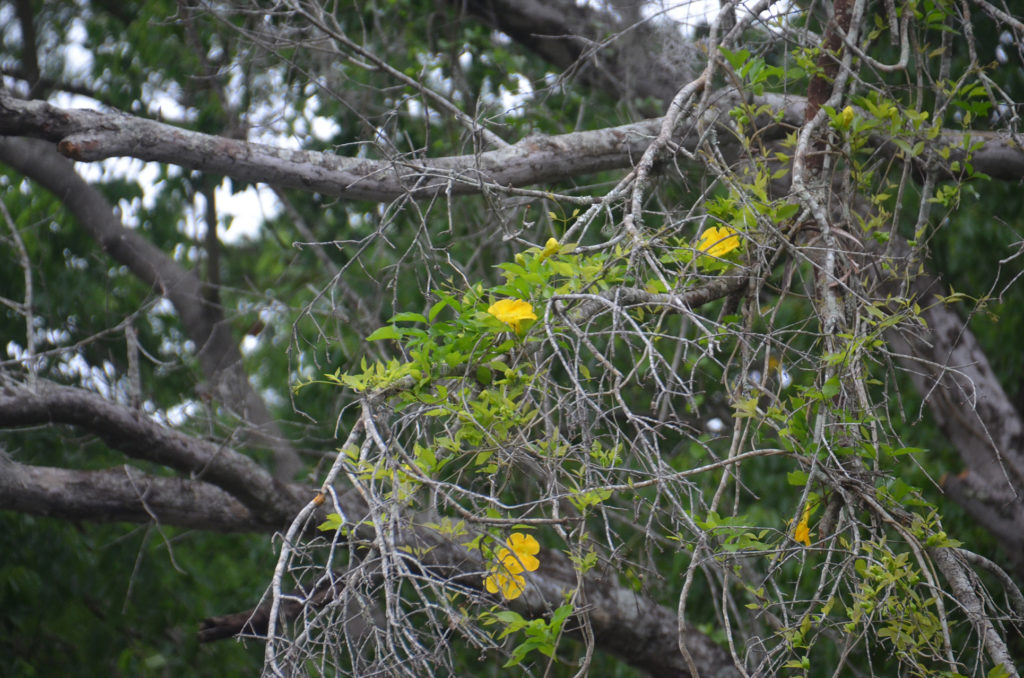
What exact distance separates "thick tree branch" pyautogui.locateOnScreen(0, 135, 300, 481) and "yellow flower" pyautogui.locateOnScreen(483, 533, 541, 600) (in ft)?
7.54

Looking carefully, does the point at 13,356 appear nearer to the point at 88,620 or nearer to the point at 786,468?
the point at 88,620

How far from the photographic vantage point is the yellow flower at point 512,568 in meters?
1.47

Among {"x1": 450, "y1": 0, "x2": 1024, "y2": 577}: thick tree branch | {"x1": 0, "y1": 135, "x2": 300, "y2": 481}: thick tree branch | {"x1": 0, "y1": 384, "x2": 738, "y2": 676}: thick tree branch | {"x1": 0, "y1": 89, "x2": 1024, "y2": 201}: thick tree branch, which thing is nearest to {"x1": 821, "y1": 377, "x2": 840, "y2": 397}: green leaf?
{"x1": 0, "y1": 89, "x2": 1024, "y2": 201}: thick tree branch

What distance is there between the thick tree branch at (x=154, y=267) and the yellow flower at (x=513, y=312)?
99.9 inches

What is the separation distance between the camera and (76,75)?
432 centimetres

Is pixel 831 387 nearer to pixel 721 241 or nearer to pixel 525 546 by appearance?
pixel 721 241

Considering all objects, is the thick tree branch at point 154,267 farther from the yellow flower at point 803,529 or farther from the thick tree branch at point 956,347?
the yellow flower at point 803,529

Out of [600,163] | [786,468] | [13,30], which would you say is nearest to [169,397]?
[13,30]

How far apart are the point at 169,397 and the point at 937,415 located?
3.22m

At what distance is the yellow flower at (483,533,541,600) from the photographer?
1471mm

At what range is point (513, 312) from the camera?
5.02 feet

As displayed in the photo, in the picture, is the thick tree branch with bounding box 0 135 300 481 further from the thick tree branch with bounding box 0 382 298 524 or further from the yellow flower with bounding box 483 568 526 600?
the yellow flower with bounding box 483 568 526 600

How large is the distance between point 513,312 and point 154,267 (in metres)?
3.05

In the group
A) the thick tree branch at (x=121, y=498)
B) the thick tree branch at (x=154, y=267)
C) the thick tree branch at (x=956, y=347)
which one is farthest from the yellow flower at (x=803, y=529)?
the thick tree branch at (x=154, y=267)
